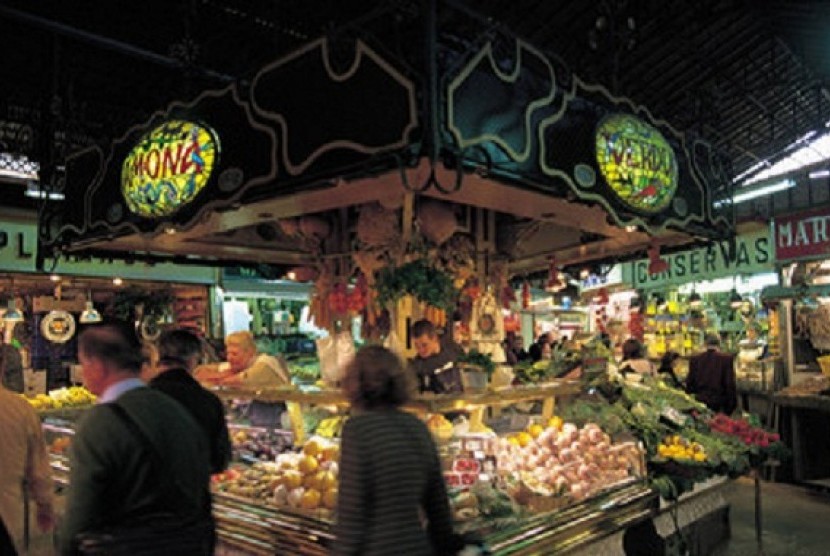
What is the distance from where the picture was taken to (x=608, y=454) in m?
5.59

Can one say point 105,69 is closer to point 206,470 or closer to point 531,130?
point 531,130

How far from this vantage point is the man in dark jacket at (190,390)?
12.5 ft

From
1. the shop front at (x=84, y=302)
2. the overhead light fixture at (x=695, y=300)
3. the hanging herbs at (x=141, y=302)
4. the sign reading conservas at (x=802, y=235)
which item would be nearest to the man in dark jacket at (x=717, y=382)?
the sign reading conservas at (x=802, y=235)

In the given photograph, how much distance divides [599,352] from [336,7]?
4847 millimetres

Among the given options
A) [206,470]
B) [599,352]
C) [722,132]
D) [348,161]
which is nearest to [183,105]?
[348,161]

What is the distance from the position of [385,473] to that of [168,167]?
3.42 meters

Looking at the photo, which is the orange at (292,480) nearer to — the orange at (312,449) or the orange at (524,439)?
the orange at (312,449)

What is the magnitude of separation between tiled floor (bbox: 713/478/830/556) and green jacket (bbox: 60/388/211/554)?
18.9 feet

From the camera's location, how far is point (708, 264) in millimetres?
14828

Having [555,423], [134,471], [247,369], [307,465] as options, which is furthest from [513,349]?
[134,471]

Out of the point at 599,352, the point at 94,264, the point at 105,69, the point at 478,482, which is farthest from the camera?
the point at 94,264

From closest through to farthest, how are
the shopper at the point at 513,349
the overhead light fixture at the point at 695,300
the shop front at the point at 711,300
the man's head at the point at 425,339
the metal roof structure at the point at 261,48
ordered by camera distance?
the man's head at the point at 425,339 < the metal roof structure at the point at 261,48 < the shopper at the point at 513,349 < the shop front at the point at 711,300 < the overhead light fixture at the point at 695,300

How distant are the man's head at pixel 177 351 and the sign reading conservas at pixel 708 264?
9006 mm

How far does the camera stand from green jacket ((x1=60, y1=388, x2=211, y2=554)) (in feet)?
7.94
